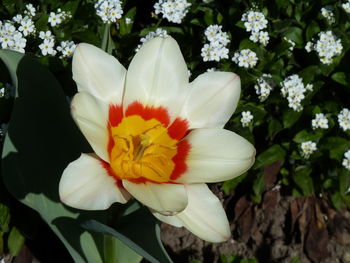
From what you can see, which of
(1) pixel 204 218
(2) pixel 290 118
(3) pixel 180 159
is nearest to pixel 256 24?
(2) pixel 290 118

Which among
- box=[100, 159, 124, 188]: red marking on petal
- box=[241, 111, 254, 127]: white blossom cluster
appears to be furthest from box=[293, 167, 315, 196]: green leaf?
box=[100, 159, 124, 188]: red marking on petal

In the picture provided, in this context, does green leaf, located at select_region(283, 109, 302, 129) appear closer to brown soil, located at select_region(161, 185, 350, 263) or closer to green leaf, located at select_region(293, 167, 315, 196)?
green leaf, located at select_region(293, 167, 315, 196)

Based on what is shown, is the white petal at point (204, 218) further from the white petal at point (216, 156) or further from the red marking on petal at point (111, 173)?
the red marking on petal at point (111, 173)

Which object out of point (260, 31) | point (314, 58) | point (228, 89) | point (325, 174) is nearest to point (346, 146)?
point (325, 174)

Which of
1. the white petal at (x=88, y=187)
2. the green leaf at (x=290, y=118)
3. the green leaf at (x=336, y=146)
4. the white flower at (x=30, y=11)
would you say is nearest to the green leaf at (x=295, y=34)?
the green leaf at (x=290, y=118)

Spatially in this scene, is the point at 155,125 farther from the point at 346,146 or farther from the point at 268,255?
the point at 268,255
